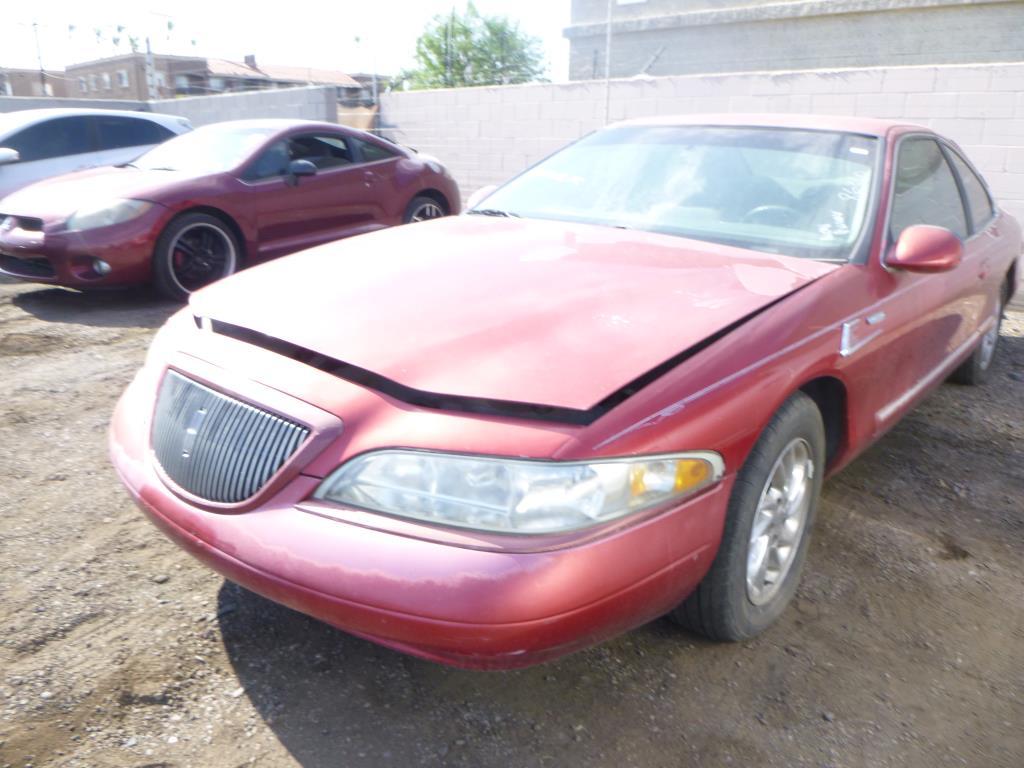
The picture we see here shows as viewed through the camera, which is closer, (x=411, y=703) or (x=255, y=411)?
(x=255, y=411)

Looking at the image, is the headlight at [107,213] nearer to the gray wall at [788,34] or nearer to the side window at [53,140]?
the side window at [53,140]

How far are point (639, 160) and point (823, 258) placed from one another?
948 millimetres

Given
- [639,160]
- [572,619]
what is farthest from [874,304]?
[572,619]

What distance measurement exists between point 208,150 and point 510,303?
5373 millimetres

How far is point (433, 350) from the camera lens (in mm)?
2080

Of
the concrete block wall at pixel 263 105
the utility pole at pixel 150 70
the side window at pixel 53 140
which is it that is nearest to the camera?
the side window at pixel 53 140

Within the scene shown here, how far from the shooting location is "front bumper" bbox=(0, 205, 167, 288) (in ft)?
19.1

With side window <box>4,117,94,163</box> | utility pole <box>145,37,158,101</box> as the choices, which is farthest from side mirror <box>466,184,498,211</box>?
utility pole <box>145,37,158,101</box>

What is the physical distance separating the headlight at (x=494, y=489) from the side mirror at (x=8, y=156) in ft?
26.0

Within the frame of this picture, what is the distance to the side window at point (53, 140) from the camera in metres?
8.42

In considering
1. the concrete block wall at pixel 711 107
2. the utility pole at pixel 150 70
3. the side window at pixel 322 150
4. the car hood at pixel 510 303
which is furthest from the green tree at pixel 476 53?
the car hood at pixel 510 303

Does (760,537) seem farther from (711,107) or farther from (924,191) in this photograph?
(711,107)

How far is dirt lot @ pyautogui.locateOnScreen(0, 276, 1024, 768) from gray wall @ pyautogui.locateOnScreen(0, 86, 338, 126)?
1139 centimetres

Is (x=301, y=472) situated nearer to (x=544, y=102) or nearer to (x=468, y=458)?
(x=468, y=458)
